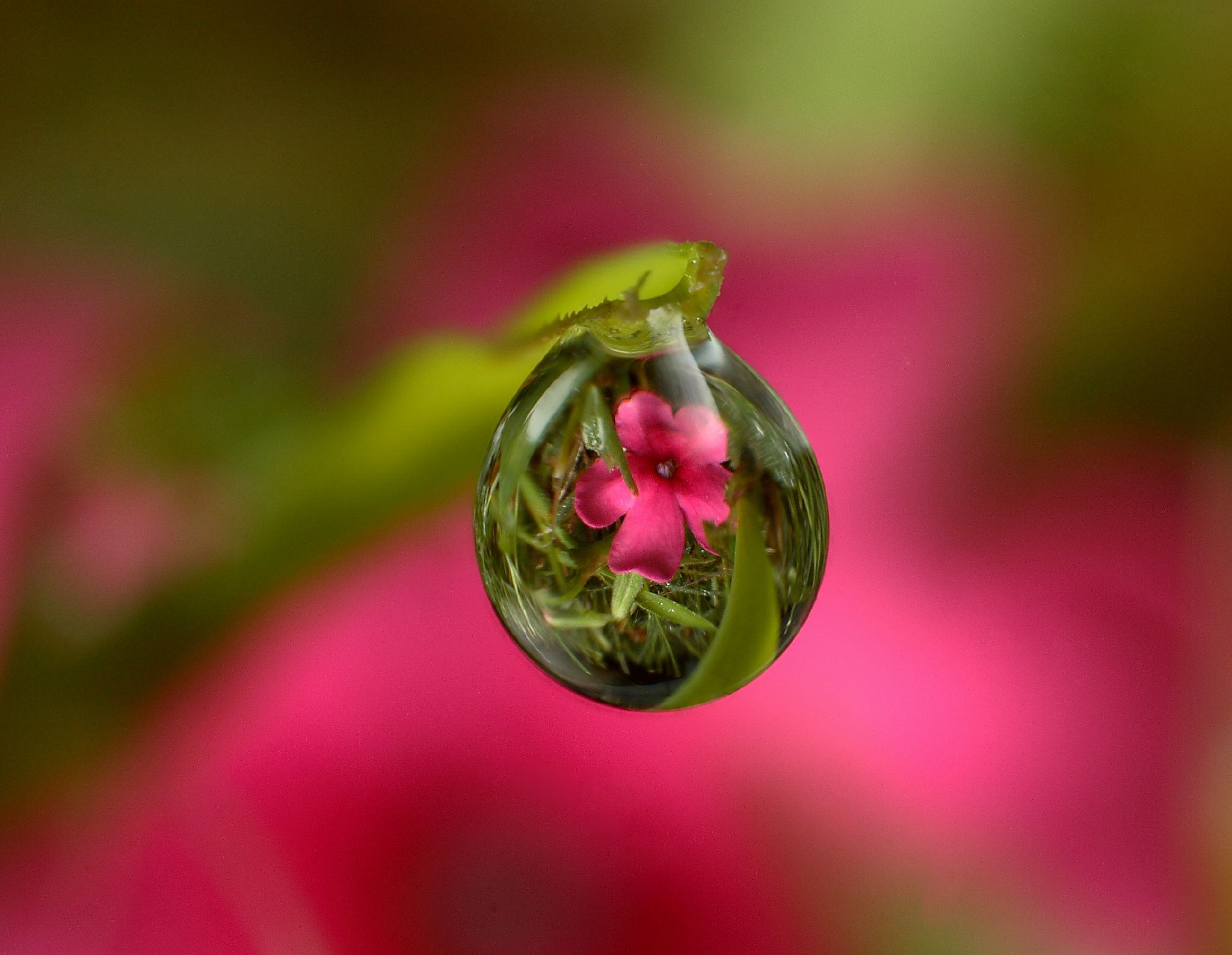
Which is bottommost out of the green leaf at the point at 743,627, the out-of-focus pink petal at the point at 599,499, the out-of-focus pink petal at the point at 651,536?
the green leaf at the point at 743,627

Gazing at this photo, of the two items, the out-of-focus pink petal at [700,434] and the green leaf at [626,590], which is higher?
the out-of-focus pink petal at [700,434]

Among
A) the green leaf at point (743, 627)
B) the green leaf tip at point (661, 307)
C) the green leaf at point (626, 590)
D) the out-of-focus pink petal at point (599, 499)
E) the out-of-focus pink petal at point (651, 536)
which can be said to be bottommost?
the green leaf at point (743, 627)

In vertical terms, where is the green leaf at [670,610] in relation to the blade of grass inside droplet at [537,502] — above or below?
below

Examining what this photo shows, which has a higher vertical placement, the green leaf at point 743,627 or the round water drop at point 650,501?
the round water drop at point 650,501
